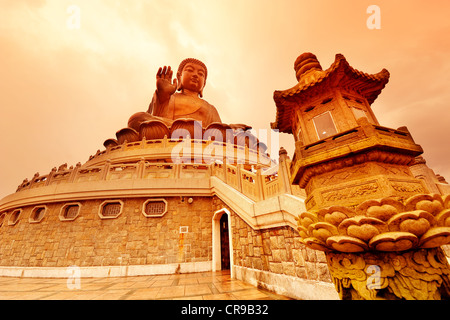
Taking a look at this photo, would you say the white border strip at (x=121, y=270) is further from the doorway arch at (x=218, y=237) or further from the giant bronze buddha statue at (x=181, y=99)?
the giant bronze buddha statue at (x=181, y=99)

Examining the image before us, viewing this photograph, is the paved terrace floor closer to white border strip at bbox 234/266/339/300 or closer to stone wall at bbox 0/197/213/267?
white border strip at bbox 234/266/339/300

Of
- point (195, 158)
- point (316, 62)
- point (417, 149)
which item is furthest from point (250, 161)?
point (417, 149)

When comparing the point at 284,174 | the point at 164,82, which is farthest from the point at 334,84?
the point at 164,82

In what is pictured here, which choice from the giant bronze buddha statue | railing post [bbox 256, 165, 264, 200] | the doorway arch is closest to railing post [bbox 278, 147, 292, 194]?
railing post [bbox 256, 165, 264, 200]

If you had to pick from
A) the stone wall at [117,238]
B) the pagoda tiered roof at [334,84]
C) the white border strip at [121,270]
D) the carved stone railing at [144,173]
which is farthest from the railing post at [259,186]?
the white border strip at [121,270]

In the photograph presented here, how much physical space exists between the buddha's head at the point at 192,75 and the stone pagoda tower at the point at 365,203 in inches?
920

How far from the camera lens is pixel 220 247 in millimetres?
7516

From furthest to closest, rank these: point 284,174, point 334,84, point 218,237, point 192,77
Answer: point 192,77 → point 218,237 → point 284,174 → point 334,84

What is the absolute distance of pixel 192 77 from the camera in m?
24.0

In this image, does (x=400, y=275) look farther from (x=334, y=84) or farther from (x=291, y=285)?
(x=334, y=84)

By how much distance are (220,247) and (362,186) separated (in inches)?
259

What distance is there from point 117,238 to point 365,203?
26.9 ft
